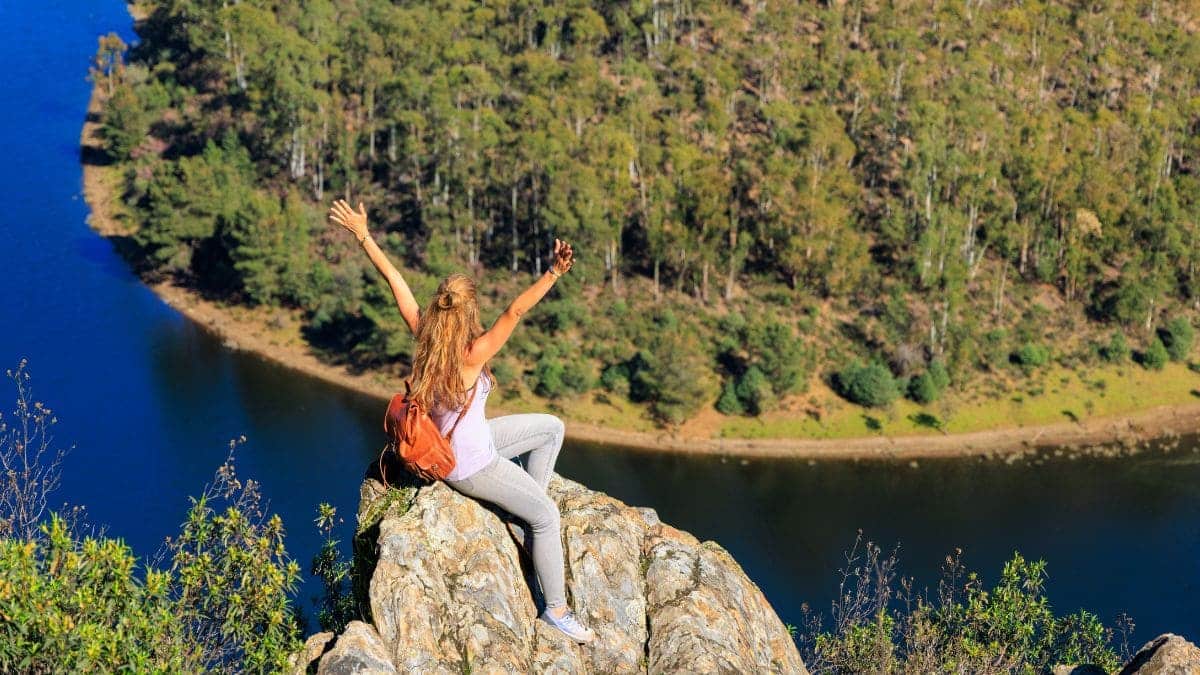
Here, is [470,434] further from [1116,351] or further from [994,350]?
[1116,351]

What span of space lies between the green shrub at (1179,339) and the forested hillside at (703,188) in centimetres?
14

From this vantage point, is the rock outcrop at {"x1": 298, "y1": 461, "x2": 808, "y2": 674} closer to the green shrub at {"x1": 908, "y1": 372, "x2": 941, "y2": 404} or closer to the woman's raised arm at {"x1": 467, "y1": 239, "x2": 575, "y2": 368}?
the woman's raised arm at {"x1": 467, "y1": 239, "x2": 575, "y2": 368}

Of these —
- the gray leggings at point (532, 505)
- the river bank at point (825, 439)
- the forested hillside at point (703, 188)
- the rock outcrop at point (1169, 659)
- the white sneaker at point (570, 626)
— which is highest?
the gray leggings at point (532, 505)

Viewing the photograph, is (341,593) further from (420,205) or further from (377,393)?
(420,205)

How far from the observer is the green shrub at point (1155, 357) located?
55.5 m

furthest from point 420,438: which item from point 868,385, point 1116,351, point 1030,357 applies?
point 1116,351

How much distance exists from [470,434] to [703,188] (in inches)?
1825

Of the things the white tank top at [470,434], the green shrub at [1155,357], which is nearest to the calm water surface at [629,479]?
the green shrub at [1155,357]

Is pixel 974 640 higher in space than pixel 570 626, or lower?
lower

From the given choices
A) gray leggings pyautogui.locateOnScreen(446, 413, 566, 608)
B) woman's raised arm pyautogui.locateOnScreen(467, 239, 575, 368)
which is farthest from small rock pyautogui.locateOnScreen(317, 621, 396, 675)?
woman's raised arm pyautogui.locateOnScreen(467, 239, 575, 368)

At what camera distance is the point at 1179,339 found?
2206 inches

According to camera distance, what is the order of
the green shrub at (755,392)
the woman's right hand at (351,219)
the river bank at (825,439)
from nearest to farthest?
the woman's right hand at (351,219) < the river bank at (825,439) < the green shrub at (755,392)

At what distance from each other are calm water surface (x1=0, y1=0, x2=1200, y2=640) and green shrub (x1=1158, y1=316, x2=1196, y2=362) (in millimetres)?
5553

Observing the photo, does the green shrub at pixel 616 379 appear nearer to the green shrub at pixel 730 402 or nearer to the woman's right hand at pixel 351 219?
the green shrub at pixel 730 402
